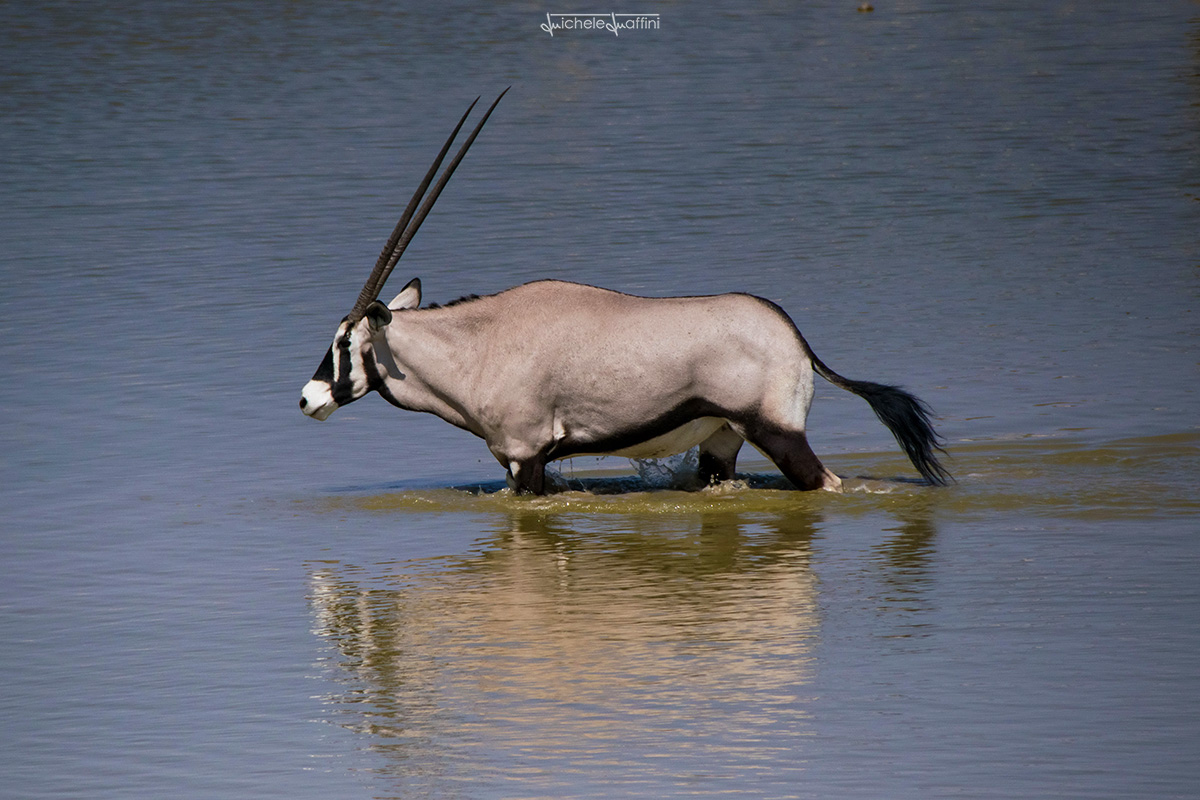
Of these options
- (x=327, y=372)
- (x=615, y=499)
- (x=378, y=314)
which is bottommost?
(x=615, y=499)

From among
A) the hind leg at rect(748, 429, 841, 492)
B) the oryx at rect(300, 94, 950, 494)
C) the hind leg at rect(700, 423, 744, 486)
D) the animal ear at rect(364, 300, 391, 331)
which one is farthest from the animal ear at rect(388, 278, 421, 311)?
the hind leg at rect(748, 429, 841, 492)

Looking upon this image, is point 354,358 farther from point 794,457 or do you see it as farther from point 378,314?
point 794,457

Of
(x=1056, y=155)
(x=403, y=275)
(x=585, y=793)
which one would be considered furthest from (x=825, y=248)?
(x=585, y=793)

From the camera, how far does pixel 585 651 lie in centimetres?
780

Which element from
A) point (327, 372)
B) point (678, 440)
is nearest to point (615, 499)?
point (678, 440)

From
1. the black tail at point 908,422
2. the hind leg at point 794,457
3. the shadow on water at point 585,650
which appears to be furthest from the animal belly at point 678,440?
the black tail at point 908,422

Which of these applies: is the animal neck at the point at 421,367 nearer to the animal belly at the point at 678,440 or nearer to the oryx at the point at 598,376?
the oryx at the point at 598,376

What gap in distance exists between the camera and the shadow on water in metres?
6.51

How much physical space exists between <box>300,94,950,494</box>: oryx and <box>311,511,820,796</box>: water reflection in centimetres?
45

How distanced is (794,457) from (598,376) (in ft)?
3.62

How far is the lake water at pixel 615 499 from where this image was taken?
265 inches

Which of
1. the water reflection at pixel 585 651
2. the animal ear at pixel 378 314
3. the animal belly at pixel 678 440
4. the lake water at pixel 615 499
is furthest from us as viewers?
the animal ear at pixel 378 314

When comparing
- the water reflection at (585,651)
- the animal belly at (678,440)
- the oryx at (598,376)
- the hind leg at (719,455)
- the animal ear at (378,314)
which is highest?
the animal ear at (378,314)

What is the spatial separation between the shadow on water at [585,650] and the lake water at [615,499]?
3cm
